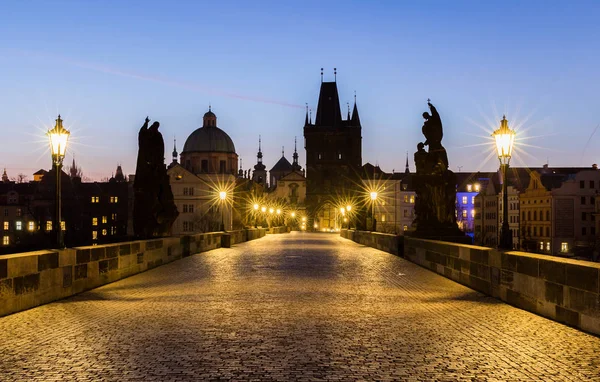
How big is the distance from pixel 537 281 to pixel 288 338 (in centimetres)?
473

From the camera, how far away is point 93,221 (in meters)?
113

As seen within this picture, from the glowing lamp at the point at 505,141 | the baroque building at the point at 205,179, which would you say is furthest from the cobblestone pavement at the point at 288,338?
the baroque building at the point at 205,179

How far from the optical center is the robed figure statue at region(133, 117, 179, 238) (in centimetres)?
2491

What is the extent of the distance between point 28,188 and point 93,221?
1270 centimetres

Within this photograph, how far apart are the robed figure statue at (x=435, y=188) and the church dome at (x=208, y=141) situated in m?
113

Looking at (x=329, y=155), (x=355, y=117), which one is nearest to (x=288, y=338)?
(x=329, y=155)

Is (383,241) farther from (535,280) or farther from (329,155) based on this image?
(329,155)

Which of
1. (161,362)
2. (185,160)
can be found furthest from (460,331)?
(185,160)

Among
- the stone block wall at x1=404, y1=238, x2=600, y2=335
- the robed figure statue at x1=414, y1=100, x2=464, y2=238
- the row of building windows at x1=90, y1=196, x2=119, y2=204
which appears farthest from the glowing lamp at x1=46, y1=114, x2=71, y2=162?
the row of building windows at x1=90, y1=196, x2=119, y2=204

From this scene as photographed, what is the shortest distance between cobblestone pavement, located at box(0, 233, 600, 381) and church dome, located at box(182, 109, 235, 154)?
399ft

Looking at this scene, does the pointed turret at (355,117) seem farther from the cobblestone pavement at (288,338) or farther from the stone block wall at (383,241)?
the cobblestone pavement at (288,338)

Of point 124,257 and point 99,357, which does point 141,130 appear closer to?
point 124,257

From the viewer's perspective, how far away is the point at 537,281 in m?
11.7

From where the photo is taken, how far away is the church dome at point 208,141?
13612cm
